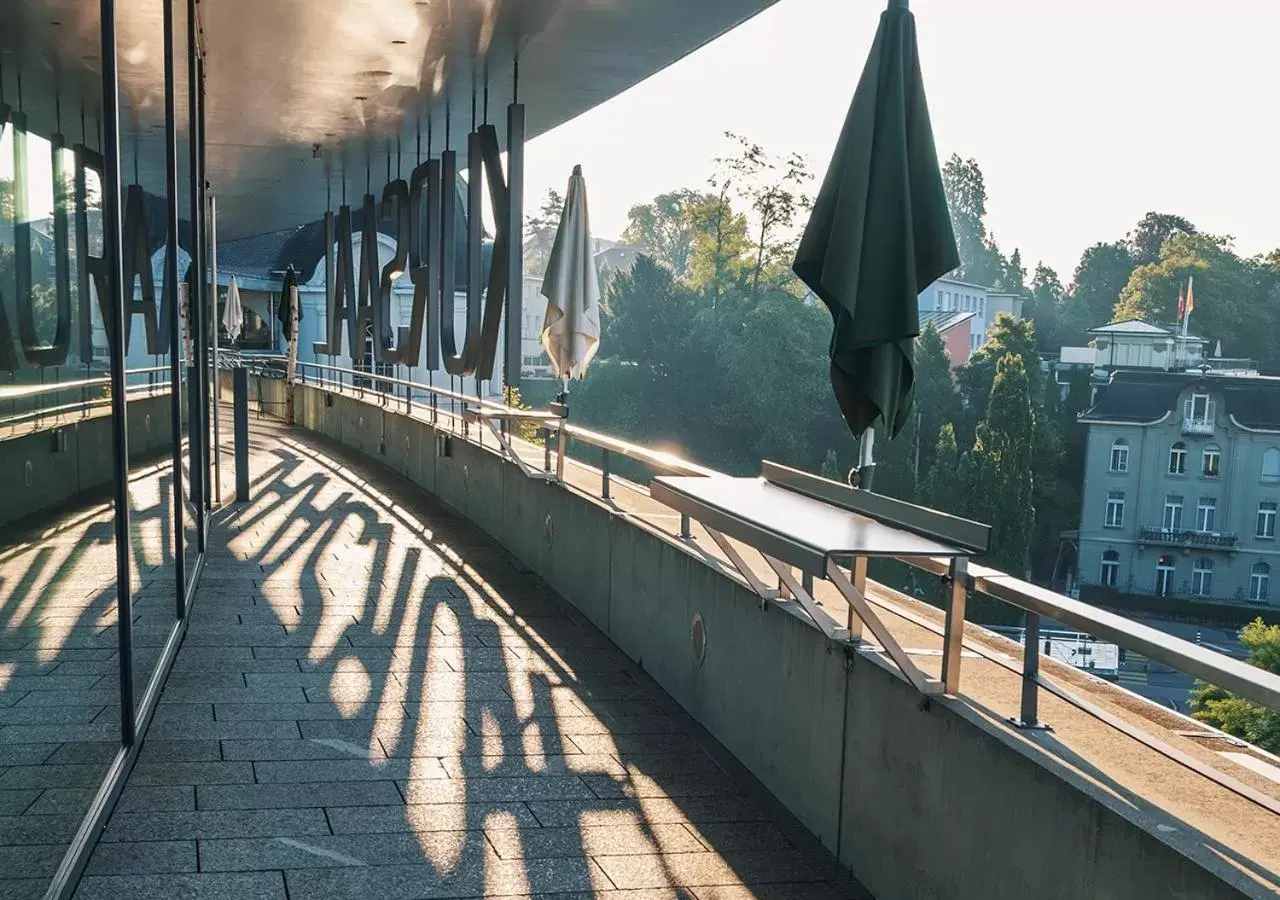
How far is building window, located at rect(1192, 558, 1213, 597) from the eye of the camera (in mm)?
89000

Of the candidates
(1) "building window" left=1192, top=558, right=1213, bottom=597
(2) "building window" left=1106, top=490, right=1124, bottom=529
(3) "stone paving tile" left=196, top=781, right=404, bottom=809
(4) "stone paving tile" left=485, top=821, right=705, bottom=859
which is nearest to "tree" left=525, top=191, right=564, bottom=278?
(2) "building window" left=1106, top=490, right=1124, bottom=529

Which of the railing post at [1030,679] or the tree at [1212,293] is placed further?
the tree at [1212,293]

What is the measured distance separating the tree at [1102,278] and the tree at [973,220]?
16046 millimetres

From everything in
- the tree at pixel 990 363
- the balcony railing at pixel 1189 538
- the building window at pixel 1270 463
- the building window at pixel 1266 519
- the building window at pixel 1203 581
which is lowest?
the building window at pixel 1203 581

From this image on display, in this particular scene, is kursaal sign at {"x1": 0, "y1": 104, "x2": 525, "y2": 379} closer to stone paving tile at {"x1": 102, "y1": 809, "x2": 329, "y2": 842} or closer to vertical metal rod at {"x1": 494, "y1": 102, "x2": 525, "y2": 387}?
vertical metal rod at {"x1": 494, "y1": 102, "x2": 525, "y2": 387}

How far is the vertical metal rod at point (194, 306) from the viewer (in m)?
9.70

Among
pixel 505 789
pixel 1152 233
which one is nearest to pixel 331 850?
pixel 505 789

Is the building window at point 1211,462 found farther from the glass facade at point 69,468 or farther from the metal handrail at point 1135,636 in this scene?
the metal handrail at point 1135,636

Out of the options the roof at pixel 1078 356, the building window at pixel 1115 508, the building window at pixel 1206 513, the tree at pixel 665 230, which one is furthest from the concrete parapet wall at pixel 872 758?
the tree at pixel 665 230

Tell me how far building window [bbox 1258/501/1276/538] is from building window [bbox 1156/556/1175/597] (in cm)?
589

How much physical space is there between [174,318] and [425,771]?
3.74 m

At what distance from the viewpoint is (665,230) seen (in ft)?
468

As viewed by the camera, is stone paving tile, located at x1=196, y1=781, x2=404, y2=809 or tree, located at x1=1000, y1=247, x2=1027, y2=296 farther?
tree, located at x1=1000, y1=247, x2=1027, y2=296

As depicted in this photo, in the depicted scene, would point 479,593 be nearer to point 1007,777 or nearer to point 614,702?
point 614,702
